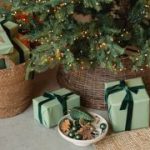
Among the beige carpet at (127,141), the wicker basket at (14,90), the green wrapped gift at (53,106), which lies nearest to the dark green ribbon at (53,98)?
the green wrapped gift at (53,106)

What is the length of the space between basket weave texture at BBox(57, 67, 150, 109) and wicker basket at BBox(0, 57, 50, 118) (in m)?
0.22

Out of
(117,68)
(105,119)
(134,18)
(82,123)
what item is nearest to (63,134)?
(82,123)

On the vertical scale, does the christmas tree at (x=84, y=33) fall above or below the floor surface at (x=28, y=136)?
above

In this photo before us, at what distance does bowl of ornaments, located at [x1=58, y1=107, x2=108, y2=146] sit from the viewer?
4.73 feet

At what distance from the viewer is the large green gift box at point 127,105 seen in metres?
1.49

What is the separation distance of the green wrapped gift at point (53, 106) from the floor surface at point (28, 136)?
0.14ft

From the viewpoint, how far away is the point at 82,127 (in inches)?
58.2

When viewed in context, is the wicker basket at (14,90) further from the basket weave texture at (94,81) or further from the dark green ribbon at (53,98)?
the basket weave texture at (94,81)

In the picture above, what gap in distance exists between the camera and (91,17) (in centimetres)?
152

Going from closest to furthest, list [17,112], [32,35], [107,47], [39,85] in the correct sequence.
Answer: [107,47]
[32,35]
[17,112]
[39,85]

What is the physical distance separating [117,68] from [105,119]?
0.27 metres

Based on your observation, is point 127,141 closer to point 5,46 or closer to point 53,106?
point 53,106

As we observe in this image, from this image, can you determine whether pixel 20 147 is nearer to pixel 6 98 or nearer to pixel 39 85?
pixel 6 98

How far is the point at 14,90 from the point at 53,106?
197mm
